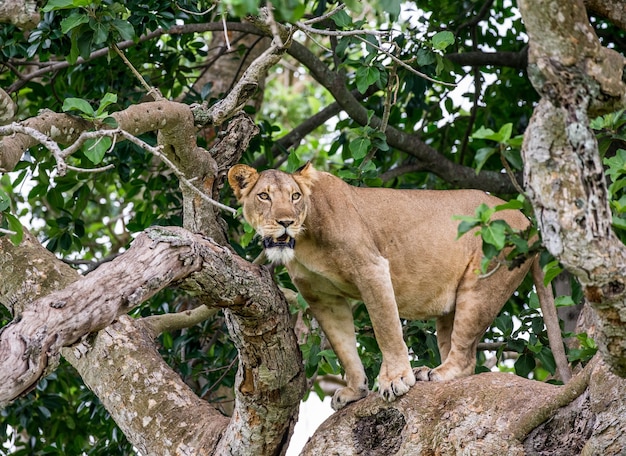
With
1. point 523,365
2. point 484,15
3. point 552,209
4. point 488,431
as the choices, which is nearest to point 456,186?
point 484,15

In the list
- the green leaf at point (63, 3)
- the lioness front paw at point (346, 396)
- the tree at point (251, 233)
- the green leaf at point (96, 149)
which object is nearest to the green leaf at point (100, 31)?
the tree at point (251, 233)

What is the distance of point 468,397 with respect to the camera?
4355 mm

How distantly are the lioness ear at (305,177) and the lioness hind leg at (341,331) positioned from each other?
24.8 inches

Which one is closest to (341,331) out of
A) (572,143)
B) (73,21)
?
(73,21)

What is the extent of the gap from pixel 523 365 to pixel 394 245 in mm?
988

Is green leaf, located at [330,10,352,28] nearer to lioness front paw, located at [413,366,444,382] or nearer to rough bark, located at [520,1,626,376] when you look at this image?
lioness front paw, located at [413,366,444,382]

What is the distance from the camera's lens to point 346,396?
5.21m

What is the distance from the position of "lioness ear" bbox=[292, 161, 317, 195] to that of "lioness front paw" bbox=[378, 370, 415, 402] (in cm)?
111

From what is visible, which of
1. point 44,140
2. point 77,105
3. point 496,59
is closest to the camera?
point 44,140

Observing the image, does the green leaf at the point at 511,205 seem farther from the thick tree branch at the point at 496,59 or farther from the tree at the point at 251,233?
the thick tree branch at the point at 496,59

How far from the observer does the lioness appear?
5.09m

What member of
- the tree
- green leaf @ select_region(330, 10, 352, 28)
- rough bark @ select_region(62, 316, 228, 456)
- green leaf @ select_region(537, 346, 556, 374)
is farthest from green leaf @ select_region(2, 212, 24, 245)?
green leaf @ select_region(537, 346, 556, 374)

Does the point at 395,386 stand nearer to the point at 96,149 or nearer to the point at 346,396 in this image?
the point at 346,396

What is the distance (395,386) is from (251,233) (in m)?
1.18
